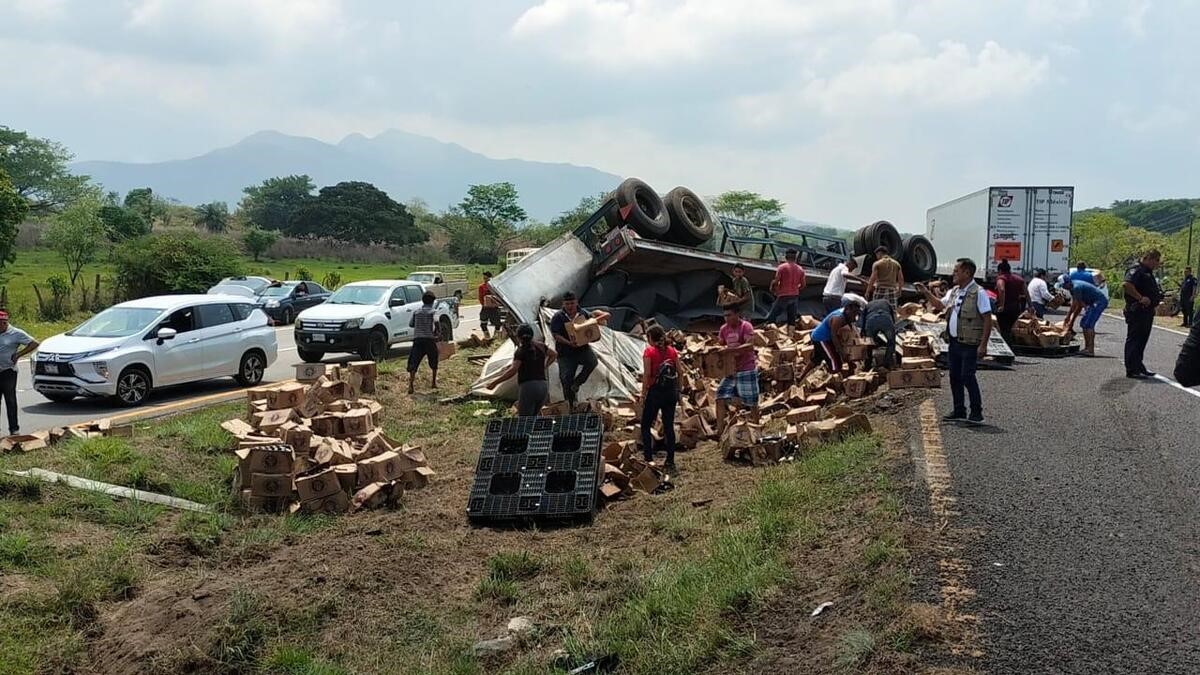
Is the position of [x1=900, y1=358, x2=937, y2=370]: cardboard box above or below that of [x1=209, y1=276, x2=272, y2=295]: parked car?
below

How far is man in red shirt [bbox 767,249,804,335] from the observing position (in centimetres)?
1622

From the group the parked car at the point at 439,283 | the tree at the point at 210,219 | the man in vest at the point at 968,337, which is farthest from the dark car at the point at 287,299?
the tree at the point at 210,219

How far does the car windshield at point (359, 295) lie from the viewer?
19.8 metres

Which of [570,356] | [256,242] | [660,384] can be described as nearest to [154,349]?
[570,356]

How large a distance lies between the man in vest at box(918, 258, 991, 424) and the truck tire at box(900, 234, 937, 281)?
11325mm

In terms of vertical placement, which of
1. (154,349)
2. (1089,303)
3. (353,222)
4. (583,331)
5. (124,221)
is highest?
(353,222)

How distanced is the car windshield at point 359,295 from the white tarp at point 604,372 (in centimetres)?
567

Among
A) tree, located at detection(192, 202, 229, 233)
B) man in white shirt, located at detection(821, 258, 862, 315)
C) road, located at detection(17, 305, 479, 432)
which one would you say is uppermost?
tree, located at detection(192, 202, 229, 233)

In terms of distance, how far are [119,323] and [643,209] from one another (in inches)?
366

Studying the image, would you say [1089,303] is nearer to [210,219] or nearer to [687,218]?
[687,218]

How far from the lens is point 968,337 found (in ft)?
29.7

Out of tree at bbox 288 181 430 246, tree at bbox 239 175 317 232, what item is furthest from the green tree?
tree at bbox 239 175 317 232

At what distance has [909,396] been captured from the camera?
10633 millimetres

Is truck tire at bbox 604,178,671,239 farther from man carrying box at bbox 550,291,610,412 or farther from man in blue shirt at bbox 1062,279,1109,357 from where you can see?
man in blue shirt at bbox 1062,279,1109,357
